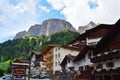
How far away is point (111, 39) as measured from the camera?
31.3 m

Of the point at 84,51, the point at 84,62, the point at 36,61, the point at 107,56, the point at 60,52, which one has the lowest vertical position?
the point at 107,56

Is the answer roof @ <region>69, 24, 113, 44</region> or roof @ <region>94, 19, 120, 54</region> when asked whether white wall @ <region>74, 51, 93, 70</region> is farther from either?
roof @ <region>94, 19, 120, 54</region>

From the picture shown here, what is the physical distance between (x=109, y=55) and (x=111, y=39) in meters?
2.56

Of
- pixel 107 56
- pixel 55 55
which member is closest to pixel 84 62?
pixel 107 56

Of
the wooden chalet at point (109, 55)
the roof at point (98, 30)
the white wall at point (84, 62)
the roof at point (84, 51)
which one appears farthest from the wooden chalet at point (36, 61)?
the wooden chalet at point (109, 55)

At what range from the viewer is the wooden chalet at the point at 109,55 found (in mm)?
28538

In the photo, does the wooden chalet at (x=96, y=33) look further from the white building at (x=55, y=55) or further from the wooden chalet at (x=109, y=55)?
the wooden chalet at (x=109, y=55)

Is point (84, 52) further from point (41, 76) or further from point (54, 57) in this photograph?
point (54, 57)

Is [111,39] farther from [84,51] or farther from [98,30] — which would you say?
[98,30]

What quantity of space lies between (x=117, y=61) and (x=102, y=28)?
87.8 ft

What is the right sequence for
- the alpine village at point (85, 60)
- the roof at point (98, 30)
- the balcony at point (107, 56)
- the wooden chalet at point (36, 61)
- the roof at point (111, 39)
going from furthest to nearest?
1. the wooden chalet at point (36, 61)
2. the roof at point (98, 30)
3. the roof at point (111, 39)
4. the balcony at point (107, 56)
5. the alpine village at point (85, 60)

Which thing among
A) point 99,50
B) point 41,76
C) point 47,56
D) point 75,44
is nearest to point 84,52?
point 99,50

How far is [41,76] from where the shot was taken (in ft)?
207

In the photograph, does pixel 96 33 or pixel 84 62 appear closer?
pixel 84 62
